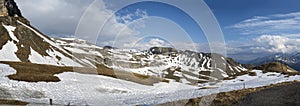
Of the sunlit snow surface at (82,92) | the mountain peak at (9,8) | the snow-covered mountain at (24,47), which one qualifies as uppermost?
the mountain peak at (9,8)

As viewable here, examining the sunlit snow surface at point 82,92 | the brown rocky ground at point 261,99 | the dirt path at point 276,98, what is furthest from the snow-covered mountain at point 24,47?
the dirt path at point 276,98

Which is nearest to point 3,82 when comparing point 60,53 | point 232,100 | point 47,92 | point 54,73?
point 47,92

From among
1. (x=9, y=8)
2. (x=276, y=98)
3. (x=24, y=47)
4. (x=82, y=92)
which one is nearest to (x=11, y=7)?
(x=9, y=8)

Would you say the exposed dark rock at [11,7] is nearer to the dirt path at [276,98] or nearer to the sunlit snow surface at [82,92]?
the sunlit snow surface at [82,92]

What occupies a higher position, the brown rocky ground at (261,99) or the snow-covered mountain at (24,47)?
the snow-covered mountain at (24,47)

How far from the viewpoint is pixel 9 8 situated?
181625 millimetres

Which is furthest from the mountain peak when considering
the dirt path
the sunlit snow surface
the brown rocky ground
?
the dirt path

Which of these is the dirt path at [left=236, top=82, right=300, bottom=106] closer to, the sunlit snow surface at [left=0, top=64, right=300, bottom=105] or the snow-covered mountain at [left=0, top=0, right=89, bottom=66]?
the sunlit snow surface at [left=0, top=64, right=300, bottom=105]

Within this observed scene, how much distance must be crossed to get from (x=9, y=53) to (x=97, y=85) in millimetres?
75955

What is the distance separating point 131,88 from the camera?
2243 inches

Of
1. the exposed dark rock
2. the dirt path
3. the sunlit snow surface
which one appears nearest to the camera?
the dirt path

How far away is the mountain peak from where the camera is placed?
570ft

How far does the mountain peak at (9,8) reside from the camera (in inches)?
6840

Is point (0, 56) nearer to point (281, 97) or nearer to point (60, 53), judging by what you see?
point (60, 53)
